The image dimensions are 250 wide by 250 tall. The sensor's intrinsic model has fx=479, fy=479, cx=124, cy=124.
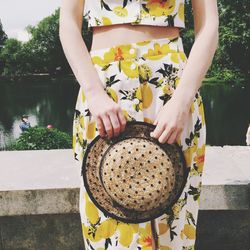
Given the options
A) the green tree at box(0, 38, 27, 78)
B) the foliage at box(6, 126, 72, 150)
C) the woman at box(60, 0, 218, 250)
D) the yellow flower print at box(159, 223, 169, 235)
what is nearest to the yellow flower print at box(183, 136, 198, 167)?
the woman at box(60, 0, 218, 250)

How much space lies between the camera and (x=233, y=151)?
11.4ft

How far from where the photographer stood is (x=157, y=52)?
170cm

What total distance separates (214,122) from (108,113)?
93.2 feet

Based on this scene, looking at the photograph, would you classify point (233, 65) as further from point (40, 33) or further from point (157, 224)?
point (40, 33)

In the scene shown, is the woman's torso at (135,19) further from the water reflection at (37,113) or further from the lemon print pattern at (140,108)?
the water reflection at (37,113)

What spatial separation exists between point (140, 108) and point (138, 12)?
13.3 inches

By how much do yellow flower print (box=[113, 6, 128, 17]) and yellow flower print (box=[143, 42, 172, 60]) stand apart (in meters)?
0.15

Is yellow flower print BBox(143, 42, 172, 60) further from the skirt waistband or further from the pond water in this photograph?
the pond water

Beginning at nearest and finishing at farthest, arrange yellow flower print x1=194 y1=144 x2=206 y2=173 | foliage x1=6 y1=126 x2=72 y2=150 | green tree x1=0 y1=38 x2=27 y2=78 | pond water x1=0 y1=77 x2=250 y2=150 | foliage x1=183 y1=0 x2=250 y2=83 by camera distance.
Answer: yellow flower print x1=194 y1=144 x2=206 y2=173
foliage x1=6 y1=126 x2=72 y2=150
pond water x1=0 y1=77 x2=250 y2=150
foliage x1=183 y1=0 x2=250 y2=83
green tree x1=0 y1=38 x2=27 y2=78

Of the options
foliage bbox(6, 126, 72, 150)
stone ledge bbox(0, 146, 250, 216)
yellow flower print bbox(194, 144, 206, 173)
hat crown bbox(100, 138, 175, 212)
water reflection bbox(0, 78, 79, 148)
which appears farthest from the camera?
water reflection bbox(0, 78, 79, 148)

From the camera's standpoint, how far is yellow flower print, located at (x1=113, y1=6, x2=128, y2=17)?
1683mm

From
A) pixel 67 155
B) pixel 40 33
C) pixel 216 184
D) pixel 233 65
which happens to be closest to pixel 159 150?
pixel 216 184

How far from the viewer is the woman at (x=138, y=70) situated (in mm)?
1632

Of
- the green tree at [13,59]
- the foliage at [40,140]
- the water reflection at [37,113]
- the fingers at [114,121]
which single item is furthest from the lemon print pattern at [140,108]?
the green tree at [13,59]
